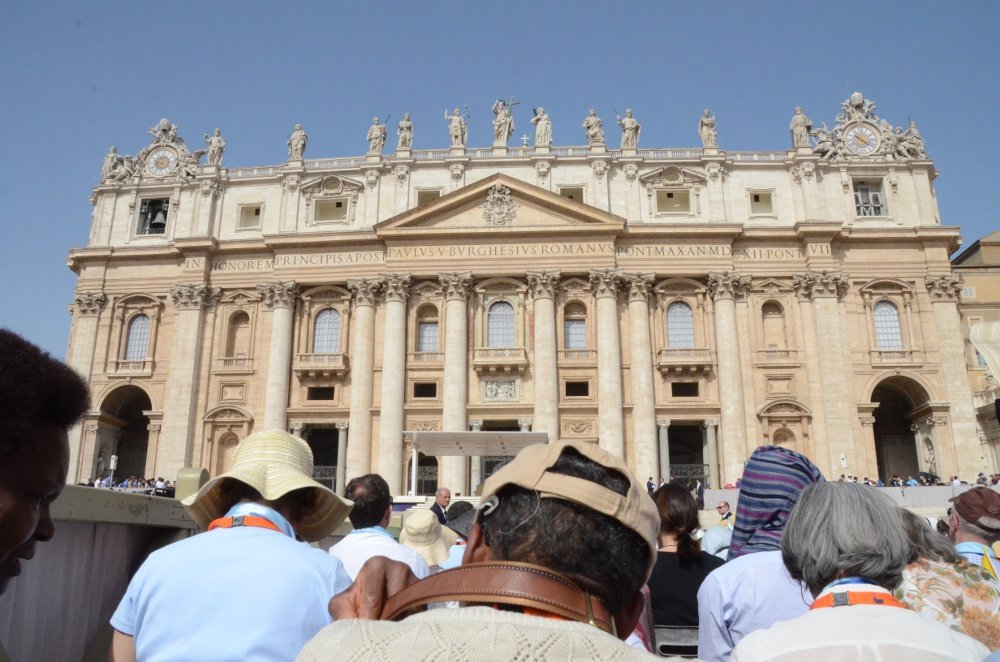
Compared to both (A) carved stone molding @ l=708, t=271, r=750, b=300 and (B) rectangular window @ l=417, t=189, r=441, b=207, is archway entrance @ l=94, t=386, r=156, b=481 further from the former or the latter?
(A) carved stone molding @ l=708, t=271, r=750, b=300

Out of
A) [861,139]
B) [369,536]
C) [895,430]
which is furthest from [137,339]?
[895,430]

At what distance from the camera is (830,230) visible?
3462 cm

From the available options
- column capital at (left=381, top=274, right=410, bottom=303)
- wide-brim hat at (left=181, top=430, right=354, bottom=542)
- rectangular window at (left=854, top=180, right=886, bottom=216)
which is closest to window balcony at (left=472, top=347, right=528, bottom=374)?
column capital at (left=381, top=274, right=410, bottom=303)

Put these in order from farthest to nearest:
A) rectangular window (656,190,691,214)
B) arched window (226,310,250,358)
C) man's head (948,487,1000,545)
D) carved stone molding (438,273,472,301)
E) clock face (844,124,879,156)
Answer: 1. clock face (844,124,879,156)
2. rectangular window (656,190,691,214)
3. arched window (226,310,250,358)
4. carved stone molding (438,273,472,301)
5. man's head (948,487,1000,545)

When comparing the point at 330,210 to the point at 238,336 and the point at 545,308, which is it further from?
the point at 545,308

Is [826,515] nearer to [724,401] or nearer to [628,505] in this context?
[628,505]

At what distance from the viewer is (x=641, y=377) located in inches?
1321

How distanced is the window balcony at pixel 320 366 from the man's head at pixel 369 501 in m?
30.0

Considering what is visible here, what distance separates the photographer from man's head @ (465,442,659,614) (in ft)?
6.28

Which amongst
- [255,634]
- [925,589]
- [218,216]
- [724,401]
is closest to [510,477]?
[255,634]

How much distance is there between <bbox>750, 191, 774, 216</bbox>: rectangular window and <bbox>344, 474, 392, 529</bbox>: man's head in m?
34.3

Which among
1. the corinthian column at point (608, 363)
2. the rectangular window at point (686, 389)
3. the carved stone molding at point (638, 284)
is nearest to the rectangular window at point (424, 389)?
the corinthian column at point (608, 363)

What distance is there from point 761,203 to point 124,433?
1331 inches

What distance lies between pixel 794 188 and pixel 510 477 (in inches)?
1497
